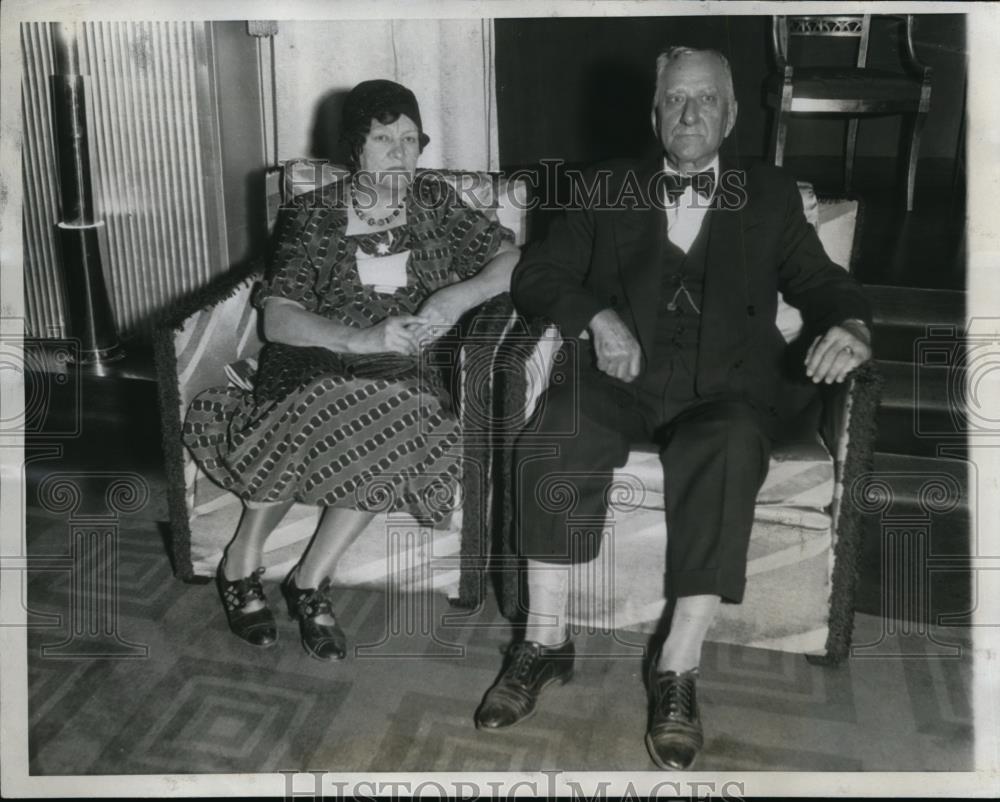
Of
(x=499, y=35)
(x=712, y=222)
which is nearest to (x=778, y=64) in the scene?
(x=499, y=35)

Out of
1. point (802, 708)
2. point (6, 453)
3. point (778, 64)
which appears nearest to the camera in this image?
point (802, 708)

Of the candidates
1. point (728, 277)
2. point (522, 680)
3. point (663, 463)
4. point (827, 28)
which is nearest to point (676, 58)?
point (728, 277)

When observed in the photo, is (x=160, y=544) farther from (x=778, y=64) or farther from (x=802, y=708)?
(x=778, y=64)

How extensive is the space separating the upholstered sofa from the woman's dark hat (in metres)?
0.49

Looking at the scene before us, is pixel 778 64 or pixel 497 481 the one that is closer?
pixel 497 481

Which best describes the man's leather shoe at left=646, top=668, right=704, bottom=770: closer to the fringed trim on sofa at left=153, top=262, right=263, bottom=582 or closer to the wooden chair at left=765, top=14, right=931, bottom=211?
the fringed trim on sofa at left=153, top=262, right=263, bottom=582

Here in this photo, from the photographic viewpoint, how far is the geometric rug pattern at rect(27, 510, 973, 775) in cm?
189

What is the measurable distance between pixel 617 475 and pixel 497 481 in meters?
0.34

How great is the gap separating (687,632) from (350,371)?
3.08ft

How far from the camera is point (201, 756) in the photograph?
189 cm

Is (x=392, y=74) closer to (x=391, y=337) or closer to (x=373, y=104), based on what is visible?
(x=373, y=104)

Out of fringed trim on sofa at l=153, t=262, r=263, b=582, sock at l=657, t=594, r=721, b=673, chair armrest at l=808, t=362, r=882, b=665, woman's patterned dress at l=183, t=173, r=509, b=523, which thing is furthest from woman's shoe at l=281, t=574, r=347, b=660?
chair armrest at l=808, t=362, r=882, b=665

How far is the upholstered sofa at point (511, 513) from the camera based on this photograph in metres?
2.01

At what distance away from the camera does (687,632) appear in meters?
1.93
